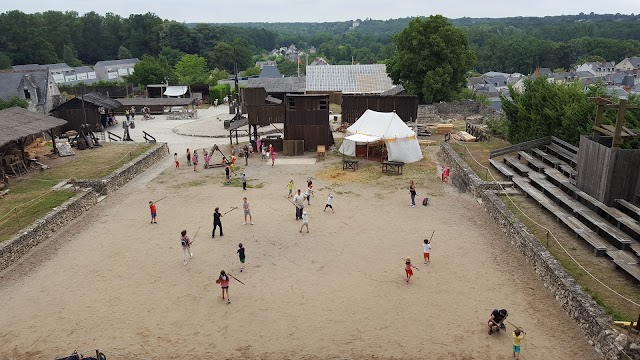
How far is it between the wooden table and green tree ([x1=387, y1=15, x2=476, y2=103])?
15.3m

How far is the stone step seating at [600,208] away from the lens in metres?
13.4

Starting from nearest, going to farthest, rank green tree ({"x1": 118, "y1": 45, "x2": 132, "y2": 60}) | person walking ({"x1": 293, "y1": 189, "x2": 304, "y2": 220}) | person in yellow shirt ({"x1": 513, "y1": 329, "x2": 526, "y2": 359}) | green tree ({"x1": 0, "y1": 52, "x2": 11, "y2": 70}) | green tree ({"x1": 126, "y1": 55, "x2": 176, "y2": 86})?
person in yellow shirt ({"x1": 513, "y1": 329, "x2": 526, "y2": 359}), person walking ({"x1": 293, "y1": 189, "x2": 304, "y2": 220}), green tree ({"x1": 126, "y1": 55, "x2": 176, "y2": 86}), green tree ({"x1": 0, "y1": 52, "x2": 11, "y2": 70}), green tree ({"x1": 118, "y1": 45, "x2": 132, "y2": 60})

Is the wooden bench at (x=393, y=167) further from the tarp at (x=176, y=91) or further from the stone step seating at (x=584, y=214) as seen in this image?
the tarp at (x=176, y=91)

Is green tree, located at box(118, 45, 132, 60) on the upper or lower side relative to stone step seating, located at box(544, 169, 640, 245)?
upper

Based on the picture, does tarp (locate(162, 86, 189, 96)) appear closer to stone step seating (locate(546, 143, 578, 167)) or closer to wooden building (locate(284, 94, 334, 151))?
wooden building (locate(284, 94, 334, 151))

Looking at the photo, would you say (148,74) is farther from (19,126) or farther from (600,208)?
(600,208)

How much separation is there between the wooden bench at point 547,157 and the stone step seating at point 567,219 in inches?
63.4

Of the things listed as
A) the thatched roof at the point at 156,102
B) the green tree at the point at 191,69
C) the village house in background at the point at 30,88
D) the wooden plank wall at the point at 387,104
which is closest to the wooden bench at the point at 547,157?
the wooden plank wall at the point at 387,104

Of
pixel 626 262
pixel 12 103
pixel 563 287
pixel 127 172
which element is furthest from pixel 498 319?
pixel 12 103

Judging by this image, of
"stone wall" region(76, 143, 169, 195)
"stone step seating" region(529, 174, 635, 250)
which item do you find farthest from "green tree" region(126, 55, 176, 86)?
"stone step seating" region(529, 174, 635, 250)

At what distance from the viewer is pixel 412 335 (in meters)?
10.5

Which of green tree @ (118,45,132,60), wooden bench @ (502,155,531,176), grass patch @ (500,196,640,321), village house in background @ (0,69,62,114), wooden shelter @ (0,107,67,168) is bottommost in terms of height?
grass patch @ (500,196,640,321)

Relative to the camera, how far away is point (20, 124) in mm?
23359

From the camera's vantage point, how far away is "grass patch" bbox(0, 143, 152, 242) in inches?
663
